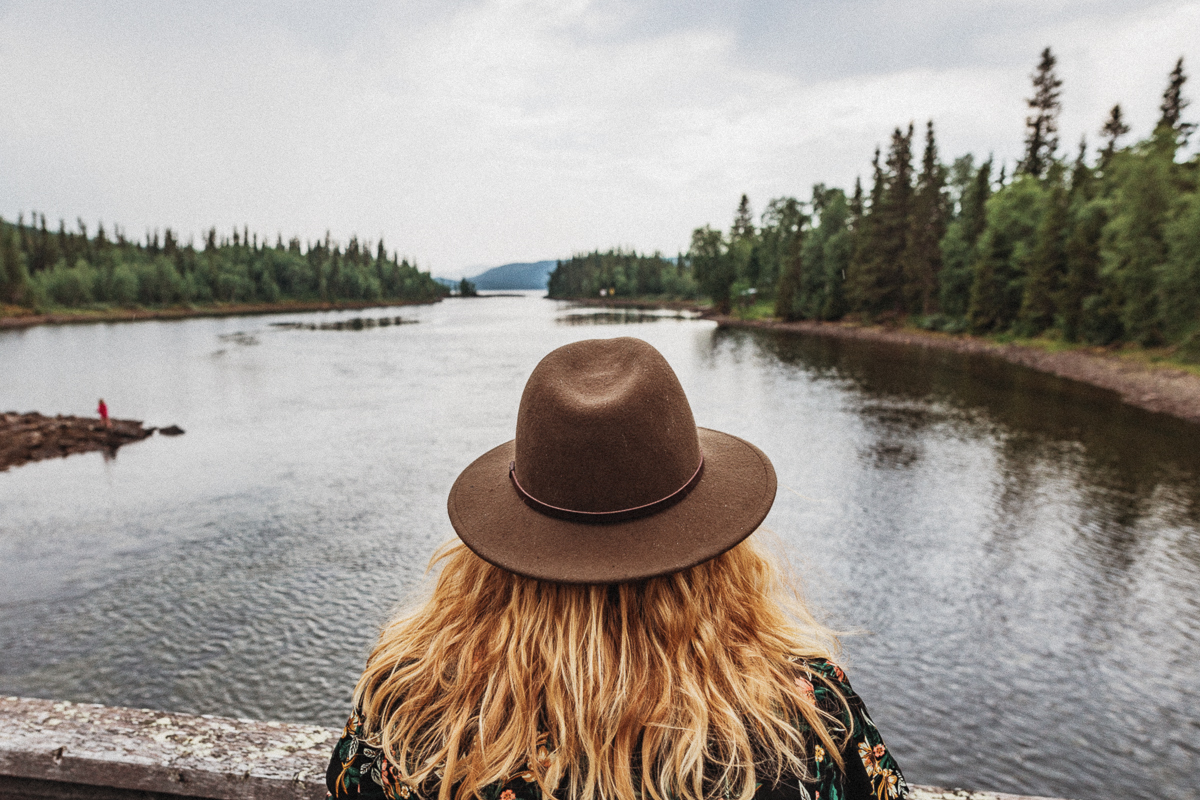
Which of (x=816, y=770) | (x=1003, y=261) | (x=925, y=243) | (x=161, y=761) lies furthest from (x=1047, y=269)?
(x=161, y=761)

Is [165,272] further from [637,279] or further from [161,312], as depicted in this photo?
[637,279]

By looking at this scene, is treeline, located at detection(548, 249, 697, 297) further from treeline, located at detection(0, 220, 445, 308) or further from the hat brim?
the hat brim

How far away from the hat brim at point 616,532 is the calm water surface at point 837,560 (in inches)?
119

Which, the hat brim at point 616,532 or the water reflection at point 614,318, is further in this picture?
the water reflection at point 614,318

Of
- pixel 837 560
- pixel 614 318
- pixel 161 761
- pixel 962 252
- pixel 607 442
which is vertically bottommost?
pixel 837 560

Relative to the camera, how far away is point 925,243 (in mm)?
55156

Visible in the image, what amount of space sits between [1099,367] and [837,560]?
28368mm

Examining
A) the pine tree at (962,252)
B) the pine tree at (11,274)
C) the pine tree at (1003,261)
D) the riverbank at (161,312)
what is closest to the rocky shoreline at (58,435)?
the pine tree at (1003,261)

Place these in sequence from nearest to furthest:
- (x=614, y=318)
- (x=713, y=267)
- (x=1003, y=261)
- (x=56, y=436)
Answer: (x=56, y=436), (x=1003, y=261), (x=614, y=318), (x=713, y=267)

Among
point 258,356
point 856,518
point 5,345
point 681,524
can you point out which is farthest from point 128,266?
point 681,524

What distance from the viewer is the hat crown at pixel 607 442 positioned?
3.96 feet

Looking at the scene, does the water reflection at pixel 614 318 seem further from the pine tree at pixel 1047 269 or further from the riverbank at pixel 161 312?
the riverbank at pixel 161 312

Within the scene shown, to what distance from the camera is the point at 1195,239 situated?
95.4ft

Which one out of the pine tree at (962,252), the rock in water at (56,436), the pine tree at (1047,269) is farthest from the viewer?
the pine tree at (962,252)
